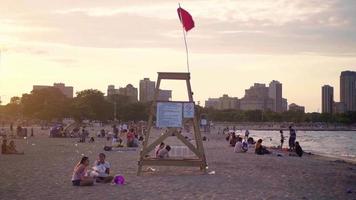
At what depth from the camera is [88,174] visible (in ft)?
51.2

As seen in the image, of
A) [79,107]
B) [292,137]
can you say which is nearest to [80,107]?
[79,107]

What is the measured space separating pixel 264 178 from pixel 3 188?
8215 mm

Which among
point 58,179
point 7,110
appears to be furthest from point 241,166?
point 7,110

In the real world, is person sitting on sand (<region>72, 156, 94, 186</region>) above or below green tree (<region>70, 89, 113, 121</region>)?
below

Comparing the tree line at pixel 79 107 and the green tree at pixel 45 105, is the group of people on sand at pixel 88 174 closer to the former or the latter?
the tree line at pixel 79 107

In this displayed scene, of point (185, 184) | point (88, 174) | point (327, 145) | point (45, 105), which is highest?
point (45, 105)

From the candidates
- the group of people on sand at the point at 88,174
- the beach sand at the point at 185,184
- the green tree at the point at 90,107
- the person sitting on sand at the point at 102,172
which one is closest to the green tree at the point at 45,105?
the green tree at the point at 90,107

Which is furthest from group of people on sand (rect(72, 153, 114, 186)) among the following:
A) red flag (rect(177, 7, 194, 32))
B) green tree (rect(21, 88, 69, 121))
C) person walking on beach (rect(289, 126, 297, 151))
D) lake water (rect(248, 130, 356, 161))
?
green tree (rect(21, 88, 69, 121))

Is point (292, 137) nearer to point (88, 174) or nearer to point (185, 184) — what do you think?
point (185, 184)

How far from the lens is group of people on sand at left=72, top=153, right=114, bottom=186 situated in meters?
14.6

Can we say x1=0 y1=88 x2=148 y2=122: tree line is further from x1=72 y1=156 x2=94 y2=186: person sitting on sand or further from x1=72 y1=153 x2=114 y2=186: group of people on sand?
x1=72 y1=156 x2=94 y2=186: person sitting on sand

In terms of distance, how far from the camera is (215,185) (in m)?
15.1

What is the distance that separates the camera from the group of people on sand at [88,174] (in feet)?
48.0

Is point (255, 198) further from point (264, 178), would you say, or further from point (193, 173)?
point (193, 173)
